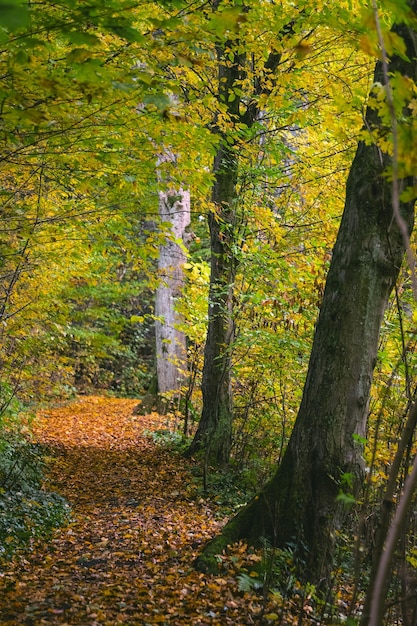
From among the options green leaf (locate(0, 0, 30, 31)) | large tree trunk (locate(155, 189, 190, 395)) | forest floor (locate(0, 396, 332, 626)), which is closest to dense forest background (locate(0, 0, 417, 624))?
forest floor (locate(0, 396, 332, 626))

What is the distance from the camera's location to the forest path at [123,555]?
3695 mm

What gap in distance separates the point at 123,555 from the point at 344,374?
249 centimetres

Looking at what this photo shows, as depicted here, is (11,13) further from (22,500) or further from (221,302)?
(221,302)

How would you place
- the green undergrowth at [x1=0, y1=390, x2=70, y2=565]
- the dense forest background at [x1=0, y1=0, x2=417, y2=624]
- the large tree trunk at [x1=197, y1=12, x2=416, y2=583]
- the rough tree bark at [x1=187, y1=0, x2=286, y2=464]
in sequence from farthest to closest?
the rough tree bark at [x1=187, y1=0, x2=286, y2=464], the green undergrowth at [x1=0, y1=390, x2=70, y2=565], the large tree trunk at [x1=197, y1=12, x2=416, y2=583], the dense forest background at [x1=0, y1=0, x2=417, y2=624]

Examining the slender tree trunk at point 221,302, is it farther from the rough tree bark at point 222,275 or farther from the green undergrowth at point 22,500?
the green undergrowth at point 22,500

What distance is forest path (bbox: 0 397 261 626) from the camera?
3.70m

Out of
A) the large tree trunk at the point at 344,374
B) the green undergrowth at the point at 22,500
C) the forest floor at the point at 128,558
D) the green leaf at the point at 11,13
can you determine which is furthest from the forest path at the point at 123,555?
the green leaf at the point at 11,13

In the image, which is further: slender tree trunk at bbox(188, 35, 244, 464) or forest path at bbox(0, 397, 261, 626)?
slender tree trunk at bbox(188, 35, 244, 464)

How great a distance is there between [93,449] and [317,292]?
15.5 ft

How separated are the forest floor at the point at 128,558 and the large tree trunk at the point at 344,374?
1.38ft

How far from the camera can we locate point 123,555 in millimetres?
4969

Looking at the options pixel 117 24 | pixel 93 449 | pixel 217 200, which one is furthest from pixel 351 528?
pixel 93 449

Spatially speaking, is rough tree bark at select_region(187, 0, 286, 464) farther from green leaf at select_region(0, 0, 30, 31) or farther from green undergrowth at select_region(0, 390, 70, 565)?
green leaf at select_region(0, 0, 30, 31)

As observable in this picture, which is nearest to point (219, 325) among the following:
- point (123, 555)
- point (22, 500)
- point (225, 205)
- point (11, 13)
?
point (225, 205)
